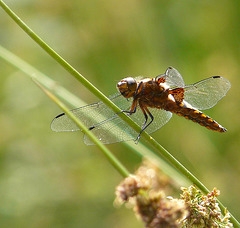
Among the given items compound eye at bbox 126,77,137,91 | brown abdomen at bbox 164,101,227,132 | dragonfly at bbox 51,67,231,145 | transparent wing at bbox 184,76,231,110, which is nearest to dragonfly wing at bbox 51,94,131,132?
dragonfly at bbox 51,67,231,145

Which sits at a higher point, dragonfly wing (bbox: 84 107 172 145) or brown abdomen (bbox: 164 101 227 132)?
dragonfly wing (bbox: 84 107 172 145)

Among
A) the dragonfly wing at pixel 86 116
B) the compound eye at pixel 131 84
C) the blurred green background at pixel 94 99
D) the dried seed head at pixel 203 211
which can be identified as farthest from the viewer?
the blurred green background at pixel 94 99

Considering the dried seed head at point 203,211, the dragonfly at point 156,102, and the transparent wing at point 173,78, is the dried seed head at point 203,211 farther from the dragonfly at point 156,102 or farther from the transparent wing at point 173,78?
the transparent wing at point 173,78

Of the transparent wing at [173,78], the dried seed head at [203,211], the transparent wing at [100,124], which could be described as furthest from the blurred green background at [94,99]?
the dried seed head at [203,211]

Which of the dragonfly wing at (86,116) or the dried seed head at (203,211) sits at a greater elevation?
the dragonfly wing at (86,116)

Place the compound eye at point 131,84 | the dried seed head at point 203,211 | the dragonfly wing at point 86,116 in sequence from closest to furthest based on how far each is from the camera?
the dried seed head at point 203,211, the dragonfly wing at point 86,116, the compound eye at point 131,84

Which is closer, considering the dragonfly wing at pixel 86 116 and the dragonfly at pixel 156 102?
the dragonfly wing at pixel 86 116

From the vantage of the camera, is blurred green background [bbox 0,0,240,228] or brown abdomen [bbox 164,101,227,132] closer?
brown abdomen [bbox 164,101,227,132]

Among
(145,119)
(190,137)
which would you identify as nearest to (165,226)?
(145,119)

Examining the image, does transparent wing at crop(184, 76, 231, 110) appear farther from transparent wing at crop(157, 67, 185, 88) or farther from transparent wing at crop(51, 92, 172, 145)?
transparent wing at crop(51, 92, 172, 145)

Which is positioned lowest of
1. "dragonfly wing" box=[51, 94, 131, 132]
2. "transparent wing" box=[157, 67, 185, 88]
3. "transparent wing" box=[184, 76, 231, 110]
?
"transparent wing" box=[184, 76, 231, 110]

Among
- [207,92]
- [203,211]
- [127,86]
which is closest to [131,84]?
[127,86]
